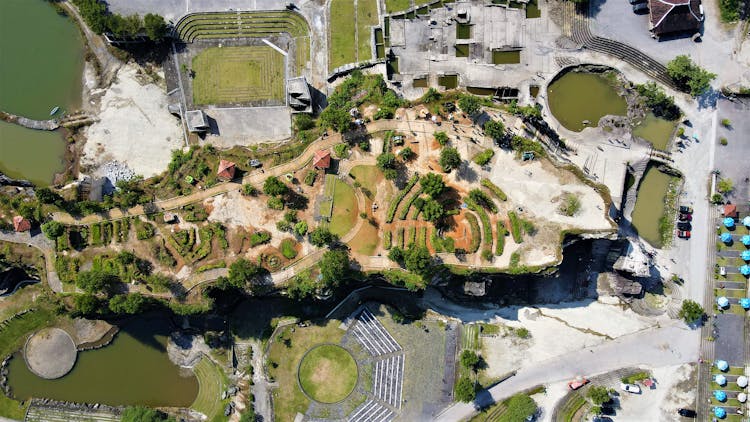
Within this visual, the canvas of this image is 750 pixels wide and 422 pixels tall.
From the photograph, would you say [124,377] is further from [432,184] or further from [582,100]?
[582,100]

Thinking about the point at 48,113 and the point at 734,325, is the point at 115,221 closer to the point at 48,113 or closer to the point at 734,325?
the point at 48,113

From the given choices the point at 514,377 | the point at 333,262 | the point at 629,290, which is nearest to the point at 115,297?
the point at 333,262

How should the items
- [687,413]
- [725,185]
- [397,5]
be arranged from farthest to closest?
[397,5], [687,413], [725,185]

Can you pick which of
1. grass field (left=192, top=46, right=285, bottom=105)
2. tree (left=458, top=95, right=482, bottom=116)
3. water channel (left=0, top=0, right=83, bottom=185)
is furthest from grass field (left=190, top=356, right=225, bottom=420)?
tree (left=458, top=95, right=482, bottom=116)

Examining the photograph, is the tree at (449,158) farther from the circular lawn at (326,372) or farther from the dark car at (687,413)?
the dark car at (687,413)

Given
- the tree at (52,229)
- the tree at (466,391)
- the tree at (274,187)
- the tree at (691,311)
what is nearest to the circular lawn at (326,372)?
the tree at (466,391)

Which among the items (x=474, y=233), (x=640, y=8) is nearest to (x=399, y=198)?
(x=474, y=233)
